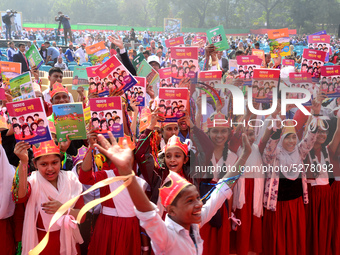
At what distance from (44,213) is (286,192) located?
2.19 m

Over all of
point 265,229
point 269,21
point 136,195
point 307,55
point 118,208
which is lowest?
point 265,229

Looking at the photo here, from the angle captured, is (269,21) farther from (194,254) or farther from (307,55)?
(194,254)

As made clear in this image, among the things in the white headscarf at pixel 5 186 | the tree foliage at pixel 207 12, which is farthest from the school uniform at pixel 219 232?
the tree foliage at pixel 207 12

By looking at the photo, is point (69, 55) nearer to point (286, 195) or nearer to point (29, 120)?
point (29, 120)

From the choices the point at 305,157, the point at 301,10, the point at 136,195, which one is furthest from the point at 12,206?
the point at 301,10

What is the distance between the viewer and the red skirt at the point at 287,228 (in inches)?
137

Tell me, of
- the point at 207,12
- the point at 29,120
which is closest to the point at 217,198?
the point at 29,120

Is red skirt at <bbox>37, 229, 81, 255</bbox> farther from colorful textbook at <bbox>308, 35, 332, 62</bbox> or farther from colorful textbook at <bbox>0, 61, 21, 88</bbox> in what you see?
colorful textbook at <bbox>308, 35, 332, 62</bbox>

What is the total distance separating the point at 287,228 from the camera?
3.47 meters

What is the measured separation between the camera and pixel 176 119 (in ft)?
11.2

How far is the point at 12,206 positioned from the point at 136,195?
58.3 inches

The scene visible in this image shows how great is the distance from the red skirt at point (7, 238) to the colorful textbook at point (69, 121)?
815mm

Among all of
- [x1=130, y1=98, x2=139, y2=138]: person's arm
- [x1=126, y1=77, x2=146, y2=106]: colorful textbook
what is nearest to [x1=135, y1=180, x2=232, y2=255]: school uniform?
[x1=130, y1=98, x2=139, y2=138]: person's arm

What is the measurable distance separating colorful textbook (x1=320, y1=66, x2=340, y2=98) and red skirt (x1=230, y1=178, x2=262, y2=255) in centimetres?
124
